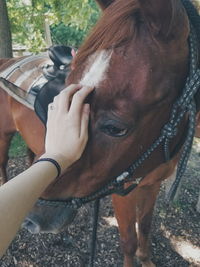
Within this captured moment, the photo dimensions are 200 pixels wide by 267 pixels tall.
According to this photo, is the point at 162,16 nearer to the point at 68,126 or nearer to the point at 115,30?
the point at 115,30

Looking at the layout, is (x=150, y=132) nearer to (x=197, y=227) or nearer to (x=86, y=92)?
(x=86, y=92)

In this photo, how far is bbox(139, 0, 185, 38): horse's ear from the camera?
1011 mm

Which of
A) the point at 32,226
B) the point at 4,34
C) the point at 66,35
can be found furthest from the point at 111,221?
the point at 66,35

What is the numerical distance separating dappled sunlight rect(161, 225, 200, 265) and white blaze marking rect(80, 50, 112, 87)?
2158 millimetres

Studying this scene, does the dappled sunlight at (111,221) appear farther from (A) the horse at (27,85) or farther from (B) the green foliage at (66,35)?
(B) the green foliage at (66,35)

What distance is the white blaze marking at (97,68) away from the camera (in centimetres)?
111

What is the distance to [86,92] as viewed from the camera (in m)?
1.07

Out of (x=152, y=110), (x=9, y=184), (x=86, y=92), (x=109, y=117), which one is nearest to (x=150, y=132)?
(x=152, y=110)

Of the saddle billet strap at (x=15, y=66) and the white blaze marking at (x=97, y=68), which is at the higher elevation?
the white blaze marking at (x=97, y=68)

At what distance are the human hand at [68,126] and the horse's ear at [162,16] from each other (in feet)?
1.05

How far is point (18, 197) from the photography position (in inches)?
32.1

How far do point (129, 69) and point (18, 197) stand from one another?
0.59 meters

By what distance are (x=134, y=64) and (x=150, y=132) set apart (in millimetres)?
→ 298

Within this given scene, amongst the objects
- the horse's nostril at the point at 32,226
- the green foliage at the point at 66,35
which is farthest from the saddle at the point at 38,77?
the green foliage at the point at 66,35
